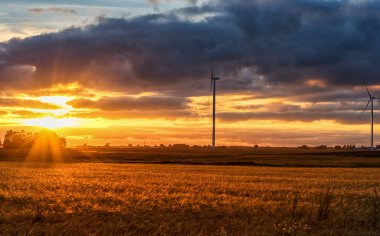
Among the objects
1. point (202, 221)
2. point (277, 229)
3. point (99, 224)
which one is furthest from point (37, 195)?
point (277, 229)

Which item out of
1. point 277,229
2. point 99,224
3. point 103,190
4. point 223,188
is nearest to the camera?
point 277,229

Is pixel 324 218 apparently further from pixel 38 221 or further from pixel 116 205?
pixel 38 221

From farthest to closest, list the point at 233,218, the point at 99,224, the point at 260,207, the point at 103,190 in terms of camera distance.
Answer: the point at 103,190, the point at 260,207, the point at 233,218, the point at 99,224

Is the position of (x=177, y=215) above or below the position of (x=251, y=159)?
below

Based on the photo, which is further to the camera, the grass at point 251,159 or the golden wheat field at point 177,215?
the grass at point 251,159

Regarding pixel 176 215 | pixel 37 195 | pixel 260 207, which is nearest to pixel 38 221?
pixel 176 215

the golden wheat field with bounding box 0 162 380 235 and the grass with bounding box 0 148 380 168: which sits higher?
the grass with bounding box 0 148 380 168

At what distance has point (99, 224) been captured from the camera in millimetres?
19328

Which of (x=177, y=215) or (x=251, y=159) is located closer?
(x=177, y=215)

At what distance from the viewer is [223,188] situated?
3391cm

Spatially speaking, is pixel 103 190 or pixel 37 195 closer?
pixel 37 195

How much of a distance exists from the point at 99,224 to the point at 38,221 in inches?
100

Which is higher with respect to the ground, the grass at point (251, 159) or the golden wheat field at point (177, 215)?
the grass at point (251, 159)

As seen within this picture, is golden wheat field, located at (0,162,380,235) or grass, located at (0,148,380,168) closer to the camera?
golden wheat field, located at (0,162,380,235)
